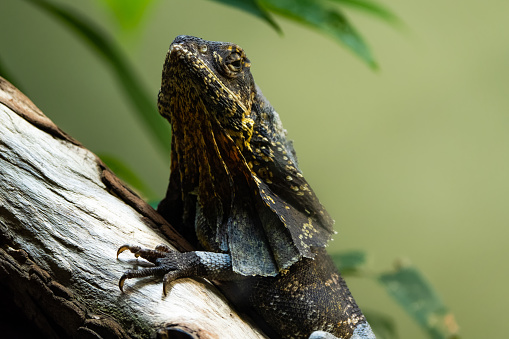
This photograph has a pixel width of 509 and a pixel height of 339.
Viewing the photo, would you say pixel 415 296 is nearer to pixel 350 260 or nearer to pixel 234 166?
pixel 350 260

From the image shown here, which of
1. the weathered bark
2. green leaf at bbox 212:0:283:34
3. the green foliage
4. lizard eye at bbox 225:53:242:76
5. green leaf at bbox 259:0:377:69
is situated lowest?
the weathered bark

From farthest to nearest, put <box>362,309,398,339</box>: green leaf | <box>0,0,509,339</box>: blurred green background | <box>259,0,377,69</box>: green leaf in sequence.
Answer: <box>0,0,509,339</box>: blurred green background
<box>362,309,398,339</box>: green leaf
<box>259,0,377,69</box>: green leaf

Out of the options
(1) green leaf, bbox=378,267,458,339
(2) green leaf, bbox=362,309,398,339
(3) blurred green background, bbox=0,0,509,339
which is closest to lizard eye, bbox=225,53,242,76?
(3) blurred green background, bbox=0,0,509,339

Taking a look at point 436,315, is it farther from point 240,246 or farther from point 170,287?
point 170,287

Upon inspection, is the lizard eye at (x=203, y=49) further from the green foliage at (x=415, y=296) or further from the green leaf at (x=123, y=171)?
the green foliage at (x=415, y=296)

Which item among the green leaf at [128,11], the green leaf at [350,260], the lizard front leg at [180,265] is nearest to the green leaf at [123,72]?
the green leaf at [128,11]

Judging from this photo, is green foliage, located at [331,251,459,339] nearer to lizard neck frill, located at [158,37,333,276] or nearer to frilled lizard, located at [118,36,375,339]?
frilled lizard, located at [118,36,375,339]
